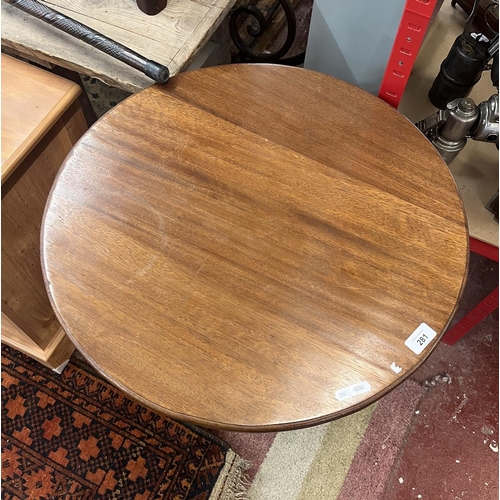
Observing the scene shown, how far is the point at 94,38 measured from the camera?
0.72 meters

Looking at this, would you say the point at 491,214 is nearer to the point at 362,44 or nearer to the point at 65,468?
the point at 362,44

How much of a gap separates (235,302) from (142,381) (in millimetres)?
134

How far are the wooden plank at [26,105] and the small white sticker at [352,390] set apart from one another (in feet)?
1.74

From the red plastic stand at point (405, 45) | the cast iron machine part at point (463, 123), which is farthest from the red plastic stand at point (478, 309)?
the red plastic stand at point (405, 45)

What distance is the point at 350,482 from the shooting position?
997mm

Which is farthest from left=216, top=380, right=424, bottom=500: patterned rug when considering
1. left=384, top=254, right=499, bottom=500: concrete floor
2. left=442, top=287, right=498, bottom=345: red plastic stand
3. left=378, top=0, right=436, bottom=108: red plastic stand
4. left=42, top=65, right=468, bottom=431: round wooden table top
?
left=378, top=0, right=436, bottom=108: red plastic stand

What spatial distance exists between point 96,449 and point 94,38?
0.78m

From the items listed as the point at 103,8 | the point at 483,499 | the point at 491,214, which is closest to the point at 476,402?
the point at 483,499

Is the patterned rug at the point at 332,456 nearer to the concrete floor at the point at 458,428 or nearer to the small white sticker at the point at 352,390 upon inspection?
the concrete floor at the point at 458,428

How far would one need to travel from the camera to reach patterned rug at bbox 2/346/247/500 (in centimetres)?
98

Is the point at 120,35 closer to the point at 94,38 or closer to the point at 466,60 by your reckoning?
the point at 94,38

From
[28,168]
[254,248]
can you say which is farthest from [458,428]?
[28,168]

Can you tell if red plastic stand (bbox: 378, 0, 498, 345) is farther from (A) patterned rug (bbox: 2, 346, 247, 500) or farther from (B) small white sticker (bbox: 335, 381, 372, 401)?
(A) patterned rug (bbox: 2, 346, 247, 500)

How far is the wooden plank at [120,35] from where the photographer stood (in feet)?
2.49
